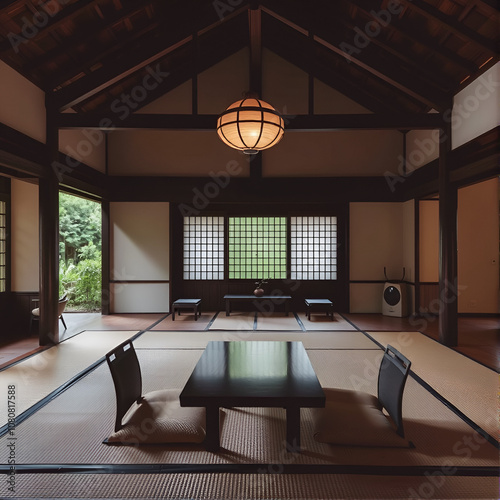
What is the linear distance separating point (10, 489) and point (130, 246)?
230 inches

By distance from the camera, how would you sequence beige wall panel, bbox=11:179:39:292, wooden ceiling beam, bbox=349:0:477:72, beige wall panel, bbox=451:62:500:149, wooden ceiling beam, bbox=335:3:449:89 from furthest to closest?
beige wall panel, bbox=11:179:39:292 < wooden ceiling beam, bbox=335:3:449:89 < wooden ceiling beam, bbox=349:0:477:72 < beige wall panel, bbox=451:62:500:149

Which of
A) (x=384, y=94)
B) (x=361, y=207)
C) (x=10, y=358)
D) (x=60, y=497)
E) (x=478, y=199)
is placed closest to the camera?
(x=60, y=497)

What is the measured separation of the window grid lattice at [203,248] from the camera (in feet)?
25.7

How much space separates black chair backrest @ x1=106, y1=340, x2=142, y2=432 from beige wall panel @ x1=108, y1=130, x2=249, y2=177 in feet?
17.7

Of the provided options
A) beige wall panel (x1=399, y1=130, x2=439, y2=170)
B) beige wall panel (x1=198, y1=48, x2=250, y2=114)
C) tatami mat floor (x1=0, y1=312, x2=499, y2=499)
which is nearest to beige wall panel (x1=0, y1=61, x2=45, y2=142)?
tatami mat floor (x1=0, y1=312, x2=499, y2=499)

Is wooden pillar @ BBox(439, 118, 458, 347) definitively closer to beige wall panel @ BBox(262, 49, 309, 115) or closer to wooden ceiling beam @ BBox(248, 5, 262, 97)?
wooden ceiling beam @ BBox(248, 5, 262, 97)

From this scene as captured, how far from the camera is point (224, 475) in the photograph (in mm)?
2064

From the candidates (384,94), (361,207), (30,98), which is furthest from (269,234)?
(30,98)

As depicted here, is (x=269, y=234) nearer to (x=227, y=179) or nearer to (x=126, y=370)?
(x=227, y=179)

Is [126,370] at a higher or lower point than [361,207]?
lower

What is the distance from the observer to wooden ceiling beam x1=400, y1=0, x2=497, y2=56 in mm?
3908

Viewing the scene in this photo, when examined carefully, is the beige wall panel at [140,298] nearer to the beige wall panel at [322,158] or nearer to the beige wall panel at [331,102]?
the beige wall panel at [322,158]

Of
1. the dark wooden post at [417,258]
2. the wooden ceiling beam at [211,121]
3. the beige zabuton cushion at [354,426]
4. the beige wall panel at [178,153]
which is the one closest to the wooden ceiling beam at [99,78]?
the wooden ceiling beam at [211,121]

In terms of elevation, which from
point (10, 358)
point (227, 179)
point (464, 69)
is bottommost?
point (10, 358)
